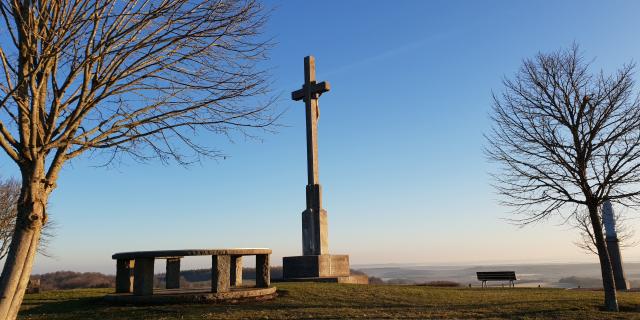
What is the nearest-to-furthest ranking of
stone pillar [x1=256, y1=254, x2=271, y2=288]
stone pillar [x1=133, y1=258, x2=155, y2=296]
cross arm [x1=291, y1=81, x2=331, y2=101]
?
stone pillar [x1=133, y1=258, x2=155, y2=296]
stone pillar [x1=256, y1=254, x2=271, y2=288]
cross arm [x1=291, y1=81, x2=331, y2=101]

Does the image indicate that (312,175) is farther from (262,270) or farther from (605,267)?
(605,267)

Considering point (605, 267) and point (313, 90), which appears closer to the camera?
point (605, 267)

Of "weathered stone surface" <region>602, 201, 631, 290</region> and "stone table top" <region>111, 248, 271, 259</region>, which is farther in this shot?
"weathered stone surface" <region>602, 201, 631, 290</region>

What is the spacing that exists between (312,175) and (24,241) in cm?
1356

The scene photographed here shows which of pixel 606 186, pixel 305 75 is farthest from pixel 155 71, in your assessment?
pixel 305 75

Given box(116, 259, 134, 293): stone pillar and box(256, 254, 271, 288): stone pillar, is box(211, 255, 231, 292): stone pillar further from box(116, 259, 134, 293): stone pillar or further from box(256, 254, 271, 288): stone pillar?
box(116, 259, 134, 293): stone pillar

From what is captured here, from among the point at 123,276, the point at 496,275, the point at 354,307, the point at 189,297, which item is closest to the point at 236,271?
the point at 189,297

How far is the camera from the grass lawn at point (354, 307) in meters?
9.34

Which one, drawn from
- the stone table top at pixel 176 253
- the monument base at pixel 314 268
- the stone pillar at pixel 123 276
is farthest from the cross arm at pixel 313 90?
the stone pillar at pixel 123 276

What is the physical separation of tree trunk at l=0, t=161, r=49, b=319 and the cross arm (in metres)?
14.4

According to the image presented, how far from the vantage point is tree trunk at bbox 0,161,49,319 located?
5.54 m

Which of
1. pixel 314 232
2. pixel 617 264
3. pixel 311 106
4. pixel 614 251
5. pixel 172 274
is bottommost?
pixel 617 264

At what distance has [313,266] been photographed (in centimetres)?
1733

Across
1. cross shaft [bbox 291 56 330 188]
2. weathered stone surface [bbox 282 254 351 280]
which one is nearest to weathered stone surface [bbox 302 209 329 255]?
weathered stone surface [bbox 282 254 351 280]
